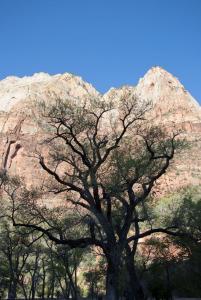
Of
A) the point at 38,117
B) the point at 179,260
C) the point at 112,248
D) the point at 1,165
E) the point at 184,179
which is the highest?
the point at 1,165

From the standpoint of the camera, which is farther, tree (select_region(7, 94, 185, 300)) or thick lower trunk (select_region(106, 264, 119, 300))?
tree (select_region(7, 94, 185, 300))

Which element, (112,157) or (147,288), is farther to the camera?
(147,288)

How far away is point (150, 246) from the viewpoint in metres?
51.5

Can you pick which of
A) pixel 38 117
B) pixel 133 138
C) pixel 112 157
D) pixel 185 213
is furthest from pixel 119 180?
pixel 185 213

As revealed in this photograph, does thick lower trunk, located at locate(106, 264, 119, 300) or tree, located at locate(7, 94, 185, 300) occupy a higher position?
tree, located at locate(7, 94, 185, 300)

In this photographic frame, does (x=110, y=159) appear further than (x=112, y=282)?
Yes

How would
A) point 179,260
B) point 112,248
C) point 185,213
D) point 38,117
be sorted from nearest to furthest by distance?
1. point 112,248
2. point 38,117
3. point 185,213
4. point 179,260

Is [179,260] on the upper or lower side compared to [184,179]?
lower

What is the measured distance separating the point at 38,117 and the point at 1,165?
517 feet

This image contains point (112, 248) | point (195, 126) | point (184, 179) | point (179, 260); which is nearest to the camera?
point (112, 248)

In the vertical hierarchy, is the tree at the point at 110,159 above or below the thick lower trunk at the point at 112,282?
above

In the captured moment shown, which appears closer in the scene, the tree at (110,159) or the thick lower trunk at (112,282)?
the thick lower trunk at (112,282)

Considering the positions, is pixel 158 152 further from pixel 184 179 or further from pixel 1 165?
pixel 1 165

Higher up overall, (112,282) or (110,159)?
(110,159)
